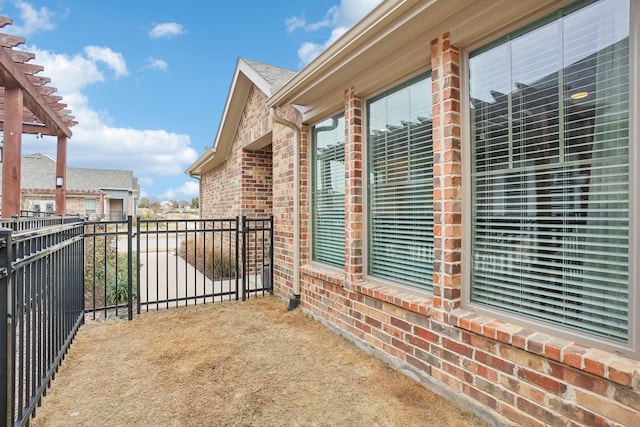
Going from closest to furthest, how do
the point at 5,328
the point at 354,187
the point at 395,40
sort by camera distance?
the point at 5,328, the point at 395,40, the point at 354,187

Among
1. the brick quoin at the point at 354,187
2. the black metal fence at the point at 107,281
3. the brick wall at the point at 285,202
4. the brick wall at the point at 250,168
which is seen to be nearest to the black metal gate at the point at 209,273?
the black metal fence at the point at 107,281

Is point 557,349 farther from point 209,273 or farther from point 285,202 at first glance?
point 209,273

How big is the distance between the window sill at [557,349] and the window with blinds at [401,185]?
0.51 metres

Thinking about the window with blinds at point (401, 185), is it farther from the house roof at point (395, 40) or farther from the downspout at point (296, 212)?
the downspout at point (296, 212)

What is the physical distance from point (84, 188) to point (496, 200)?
34.1 meters

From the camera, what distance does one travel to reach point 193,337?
3.53m

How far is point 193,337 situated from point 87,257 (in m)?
4.00

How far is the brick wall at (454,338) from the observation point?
1592mm

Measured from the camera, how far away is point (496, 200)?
2162 millimetres

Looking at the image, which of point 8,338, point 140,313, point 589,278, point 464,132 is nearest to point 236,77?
point 140,313

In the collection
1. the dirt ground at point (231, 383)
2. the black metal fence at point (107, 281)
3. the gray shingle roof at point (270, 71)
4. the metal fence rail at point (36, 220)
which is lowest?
the dirt ground at point (231, 383)

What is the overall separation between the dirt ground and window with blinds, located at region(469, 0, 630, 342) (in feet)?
3.07

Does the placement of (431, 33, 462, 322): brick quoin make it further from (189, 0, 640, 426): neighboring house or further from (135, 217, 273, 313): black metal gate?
(135, 217, 273, 313): black metal gate

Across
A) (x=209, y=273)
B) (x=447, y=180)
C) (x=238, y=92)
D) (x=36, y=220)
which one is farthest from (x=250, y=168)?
(x=447, y=180)
